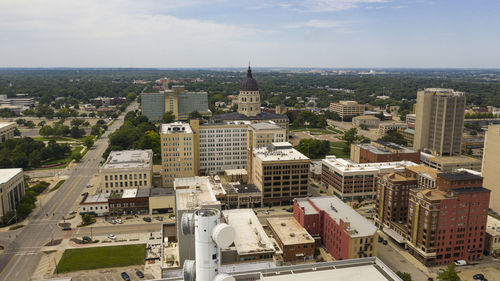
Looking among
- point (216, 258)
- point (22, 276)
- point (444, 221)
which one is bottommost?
point (22, 276)

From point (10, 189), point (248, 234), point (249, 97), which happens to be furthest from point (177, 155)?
point (249, 97)

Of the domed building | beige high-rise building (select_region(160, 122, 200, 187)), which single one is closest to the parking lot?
beige high-rise building (select_region(160, 122, 200, 187))

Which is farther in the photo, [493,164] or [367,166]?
[367,166]

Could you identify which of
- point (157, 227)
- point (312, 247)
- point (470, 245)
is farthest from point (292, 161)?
point (470, 245)

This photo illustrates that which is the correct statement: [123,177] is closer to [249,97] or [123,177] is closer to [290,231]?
[290,231]

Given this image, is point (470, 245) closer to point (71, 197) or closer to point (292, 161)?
point (292, 161)

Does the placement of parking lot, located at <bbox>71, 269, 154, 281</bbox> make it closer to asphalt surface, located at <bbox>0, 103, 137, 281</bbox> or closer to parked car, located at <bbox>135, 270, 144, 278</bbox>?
parked car, located at <bbox>135, 270, 144, 278</bbox>

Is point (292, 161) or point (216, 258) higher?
point (216, 258)
